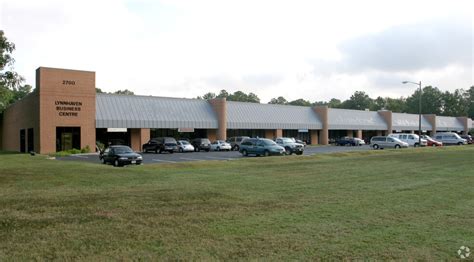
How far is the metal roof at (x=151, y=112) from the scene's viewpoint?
148 ft

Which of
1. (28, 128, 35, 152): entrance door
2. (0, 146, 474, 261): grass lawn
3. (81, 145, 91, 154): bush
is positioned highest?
(28, 128, 35, 152): entrance door

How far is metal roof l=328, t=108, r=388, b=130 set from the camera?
70731 mm

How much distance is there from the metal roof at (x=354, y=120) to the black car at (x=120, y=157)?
1873 inches

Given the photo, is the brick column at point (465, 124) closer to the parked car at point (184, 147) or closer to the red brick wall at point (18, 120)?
the parked car at point (184, 147)

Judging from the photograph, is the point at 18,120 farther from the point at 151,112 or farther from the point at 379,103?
the point at 379,103

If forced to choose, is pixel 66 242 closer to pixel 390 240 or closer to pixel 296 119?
pixel 390 240

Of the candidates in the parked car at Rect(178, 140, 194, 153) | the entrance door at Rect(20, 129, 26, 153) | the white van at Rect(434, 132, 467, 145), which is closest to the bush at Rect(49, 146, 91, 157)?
the parked car at Rect(178, 140, 194, 153)

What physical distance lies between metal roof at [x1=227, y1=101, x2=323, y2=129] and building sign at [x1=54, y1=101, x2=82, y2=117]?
766 inches

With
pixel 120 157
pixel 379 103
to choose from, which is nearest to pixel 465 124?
pixel 379 103

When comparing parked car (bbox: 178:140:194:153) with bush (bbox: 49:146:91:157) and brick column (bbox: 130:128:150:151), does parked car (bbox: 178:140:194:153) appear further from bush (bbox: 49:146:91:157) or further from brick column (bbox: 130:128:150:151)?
bush (bbox: 49:146:91:157)

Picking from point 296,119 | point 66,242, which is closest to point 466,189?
point 66,242

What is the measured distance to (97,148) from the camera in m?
43.1

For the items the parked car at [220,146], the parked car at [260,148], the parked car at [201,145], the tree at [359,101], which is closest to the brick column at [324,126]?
the parked car at [220,146]

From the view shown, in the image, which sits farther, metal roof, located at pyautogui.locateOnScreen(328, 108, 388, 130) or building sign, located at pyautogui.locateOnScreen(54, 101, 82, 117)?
metal roof, located at pyautogui.locateOnScreen(328, 108, 388, 130)
